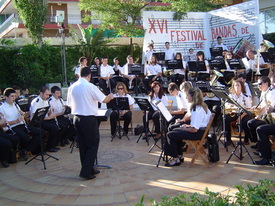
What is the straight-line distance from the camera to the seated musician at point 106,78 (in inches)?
494

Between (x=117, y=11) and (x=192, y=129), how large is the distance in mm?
12803

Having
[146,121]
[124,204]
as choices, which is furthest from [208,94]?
[124,204]

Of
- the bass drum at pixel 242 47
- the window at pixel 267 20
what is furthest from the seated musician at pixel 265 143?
the window at pixel 267 20

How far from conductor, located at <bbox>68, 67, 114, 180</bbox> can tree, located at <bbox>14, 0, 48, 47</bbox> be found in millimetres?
11943

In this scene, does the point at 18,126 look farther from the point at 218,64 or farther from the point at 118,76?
the point at 218,64

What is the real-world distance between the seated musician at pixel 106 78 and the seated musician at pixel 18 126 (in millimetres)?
5397

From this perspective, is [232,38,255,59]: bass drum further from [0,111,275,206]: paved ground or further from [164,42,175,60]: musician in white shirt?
[0,111,275,206]: paved ground

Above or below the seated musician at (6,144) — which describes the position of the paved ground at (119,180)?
below

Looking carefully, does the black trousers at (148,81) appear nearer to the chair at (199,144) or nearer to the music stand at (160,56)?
the music stand at (160,56)

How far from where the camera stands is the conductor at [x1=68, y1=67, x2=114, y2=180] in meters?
5.45

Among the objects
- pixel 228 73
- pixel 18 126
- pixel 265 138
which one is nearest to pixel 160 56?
pixel 228 73

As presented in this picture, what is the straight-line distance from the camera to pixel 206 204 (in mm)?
2871

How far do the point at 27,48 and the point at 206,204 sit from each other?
14.4 meters

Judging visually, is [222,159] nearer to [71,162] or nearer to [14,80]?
[71,162]
